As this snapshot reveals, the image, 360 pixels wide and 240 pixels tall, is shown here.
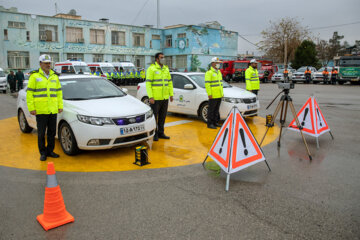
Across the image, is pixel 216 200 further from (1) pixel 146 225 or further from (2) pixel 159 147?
(2) pixel 159 147

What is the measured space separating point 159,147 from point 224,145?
2.27m

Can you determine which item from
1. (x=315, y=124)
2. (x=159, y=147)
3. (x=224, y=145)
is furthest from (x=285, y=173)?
(x=159, y=147)

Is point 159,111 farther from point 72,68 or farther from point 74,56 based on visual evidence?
point 74,56

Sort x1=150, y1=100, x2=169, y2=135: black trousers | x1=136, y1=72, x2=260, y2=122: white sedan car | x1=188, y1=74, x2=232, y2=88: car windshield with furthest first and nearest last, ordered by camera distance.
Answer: x1=188, y1=74, x2=232, y2=88: car windshield
x1=136, y1=72, x2=260, y2=122: white sedan car
x1=150, y1=100, x2=169, y2=135: black trousers

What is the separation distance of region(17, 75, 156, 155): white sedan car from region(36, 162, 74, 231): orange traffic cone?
2.07 meters

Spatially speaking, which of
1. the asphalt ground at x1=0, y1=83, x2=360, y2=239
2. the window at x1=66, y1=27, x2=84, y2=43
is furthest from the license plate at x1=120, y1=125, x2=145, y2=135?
the window at x1=66, y1=27, x2=84, y2=43

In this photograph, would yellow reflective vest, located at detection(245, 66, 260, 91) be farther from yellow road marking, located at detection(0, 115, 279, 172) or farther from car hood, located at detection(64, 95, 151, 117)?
car hood, located at detection(64, 95, 151, 117)

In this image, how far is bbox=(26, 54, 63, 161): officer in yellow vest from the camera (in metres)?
5.33

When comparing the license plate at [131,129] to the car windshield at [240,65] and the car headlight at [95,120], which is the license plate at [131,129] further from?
the car windshield at [240,65]

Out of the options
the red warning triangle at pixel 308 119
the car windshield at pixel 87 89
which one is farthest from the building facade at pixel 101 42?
the red warning triangle at pixel 308 119

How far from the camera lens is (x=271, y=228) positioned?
130 inches

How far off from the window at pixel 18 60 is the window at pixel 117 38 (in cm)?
1129

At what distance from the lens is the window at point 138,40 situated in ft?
141

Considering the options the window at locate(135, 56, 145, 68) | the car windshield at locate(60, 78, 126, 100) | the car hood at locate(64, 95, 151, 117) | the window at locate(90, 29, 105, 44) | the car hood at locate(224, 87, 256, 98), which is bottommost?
the car hood at locate(64, 95, 151, 117)
